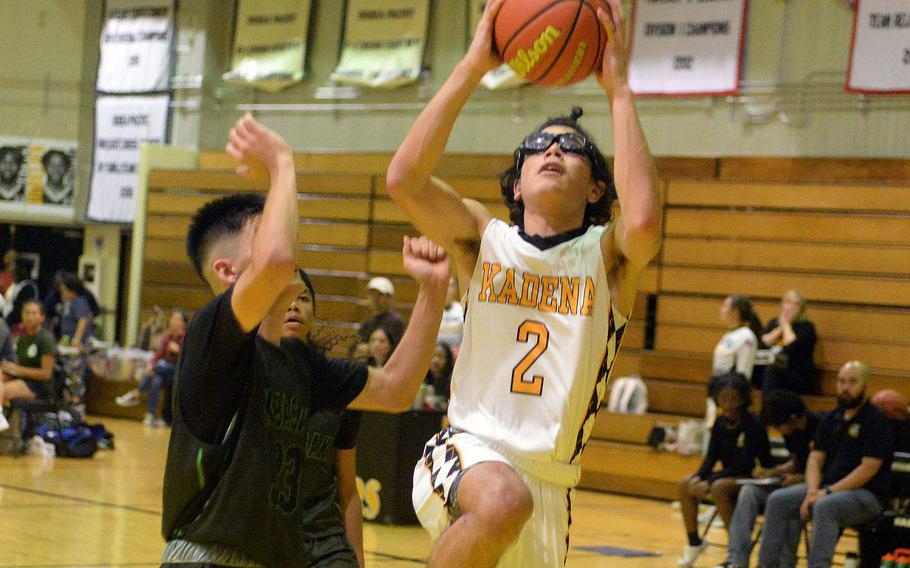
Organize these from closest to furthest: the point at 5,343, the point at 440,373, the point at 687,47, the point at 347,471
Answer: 1. the point at 347,471
2. the point at 440,373
3. the point at 5,343
4. the point at 687,47

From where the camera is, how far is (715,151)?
14.4 m

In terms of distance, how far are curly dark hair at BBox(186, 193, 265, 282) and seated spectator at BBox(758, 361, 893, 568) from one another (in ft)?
18.4

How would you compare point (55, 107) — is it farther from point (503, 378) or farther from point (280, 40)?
point (503, 378)

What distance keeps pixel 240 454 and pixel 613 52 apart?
5.35ft

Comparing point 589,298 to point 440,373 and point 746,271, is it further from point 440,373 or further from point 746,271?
point 746,271

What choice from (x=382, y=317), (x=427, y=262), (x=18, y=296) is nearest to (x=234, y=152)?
(x=427, y=262)

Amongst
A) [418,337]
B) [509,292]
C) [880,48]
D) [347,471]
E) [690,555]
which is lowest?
[690,555]

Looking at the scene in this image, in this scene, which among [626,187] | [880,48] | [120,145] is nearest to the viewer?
[626,187]

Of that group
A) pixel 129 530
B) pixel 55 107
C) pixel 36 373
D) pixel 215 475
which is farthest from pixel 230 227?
pixel 55 107

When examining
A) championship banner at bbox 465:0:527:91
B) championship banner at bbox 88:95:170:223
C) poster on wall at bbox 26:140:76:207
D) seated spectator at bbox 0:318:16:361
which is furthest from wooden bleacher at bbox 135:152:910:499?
poster on wall at bbox 26:140:76:207

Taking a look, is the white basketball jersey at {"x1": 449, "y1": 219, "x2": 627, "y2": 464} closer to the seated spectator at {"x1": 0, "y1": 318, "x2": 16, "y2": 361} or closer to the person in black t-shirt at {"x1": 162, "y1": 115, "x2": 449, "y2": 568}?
the person in black t-shirt at {"x1": 162, "y1": 115, "x2": 449, "y2": 568}

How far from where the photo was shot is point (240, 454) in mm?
2863

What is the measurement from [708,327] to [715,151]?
221 centimetres

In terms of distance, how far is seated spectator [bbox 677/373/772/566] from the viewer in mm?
8453
